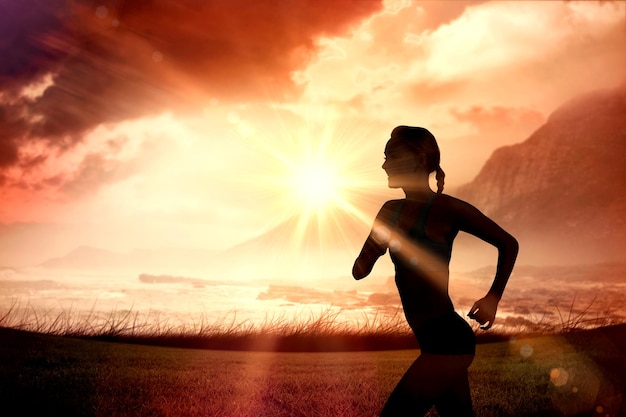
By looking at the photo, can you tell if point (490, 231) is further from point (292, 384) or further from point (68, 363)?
point (68, 363)

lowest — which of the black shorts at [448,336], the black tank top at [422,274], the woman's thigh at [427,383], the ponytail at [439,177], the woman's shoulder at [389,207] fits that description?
the woman's thigh at [427,383]

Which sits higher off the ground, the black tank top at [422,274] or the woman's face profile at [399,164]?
the woman's face profile at [399,164]

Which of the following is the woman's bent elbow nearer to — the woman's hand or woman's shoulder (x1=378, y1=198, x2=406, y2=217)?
woman's shoulder (x1=378, y1=198, x2=406, y2=217)

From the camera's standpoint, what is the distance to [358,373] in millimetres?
8961

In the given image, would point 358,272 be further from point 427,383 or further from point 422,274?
point 427,383

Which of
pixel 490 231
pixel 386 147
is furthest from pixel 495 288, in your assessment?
pixel 386 147

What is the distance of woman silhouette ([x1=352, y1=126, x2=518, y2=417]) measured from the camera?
390 cm

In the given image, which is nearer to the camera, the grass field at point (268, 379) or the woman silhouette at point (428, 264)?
the woman silhouette at point (428, 264)

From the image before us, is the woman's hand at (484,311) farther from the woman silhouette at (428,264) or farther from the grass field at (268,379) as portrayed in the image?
the grass field at (268,379)

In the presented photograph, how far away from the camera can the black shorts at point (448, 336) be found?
3.87m

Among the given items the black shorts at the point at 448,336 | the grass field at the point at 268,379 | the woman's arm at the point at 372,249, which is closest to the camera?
the black shorts at the point at 448,336

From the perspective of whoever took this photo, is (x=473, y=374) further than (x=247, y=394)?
Yes

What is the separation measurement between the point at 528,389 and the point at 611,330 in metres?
4.12

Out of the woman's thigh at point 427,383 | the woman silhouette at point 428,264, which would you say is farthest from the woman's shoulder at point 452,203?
the woman's thigh at point 427,383
